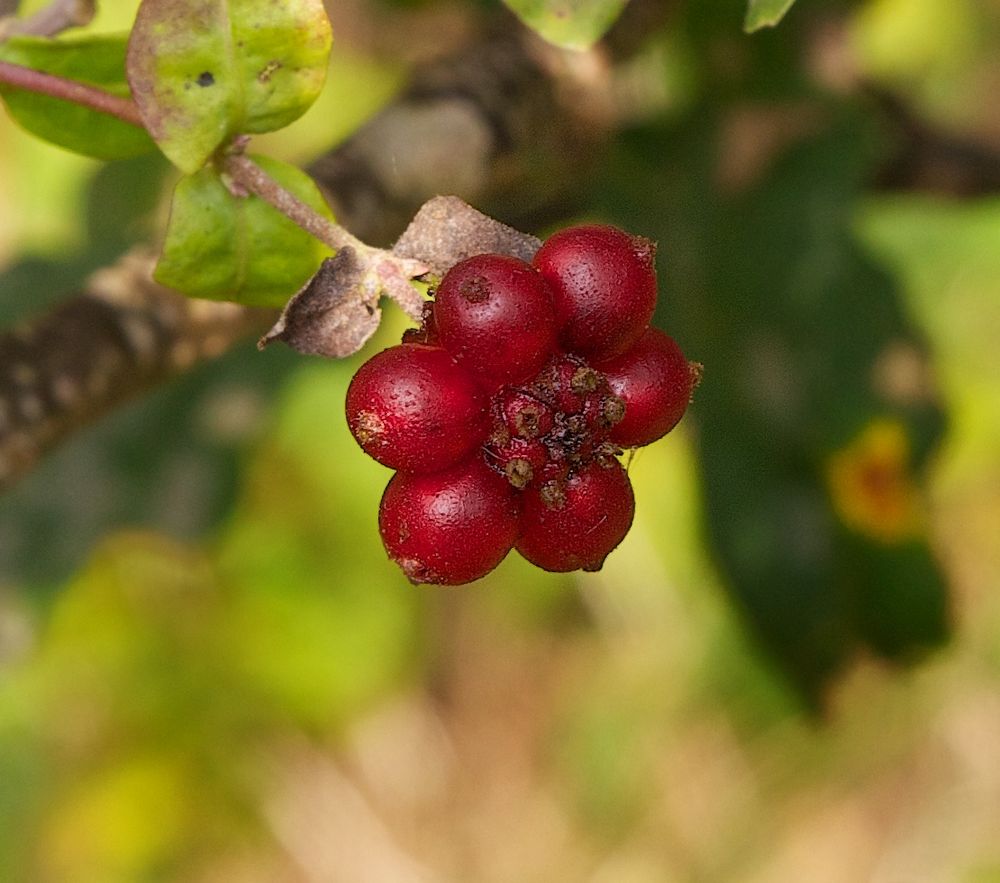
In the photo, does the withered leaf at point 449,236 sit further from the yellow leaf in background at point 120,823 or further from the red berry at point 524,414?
the yellow leaf in background at point 120,823

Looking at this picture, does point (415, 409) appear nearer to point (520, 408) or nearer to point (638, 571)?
point (520, 408)

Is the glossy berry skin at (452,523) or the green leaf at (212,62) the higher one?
the green leaf at (212,62)

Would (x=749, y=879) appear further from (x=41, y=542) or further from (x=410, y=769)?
(x=41, y=542)

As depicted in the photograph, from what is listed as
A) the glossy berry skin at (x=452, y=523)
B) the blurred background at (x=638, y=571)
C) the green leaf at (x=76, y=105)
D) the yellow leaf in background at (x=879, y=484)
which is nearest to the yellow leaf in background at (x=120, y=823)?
the blurred background at (x=638, y=571)

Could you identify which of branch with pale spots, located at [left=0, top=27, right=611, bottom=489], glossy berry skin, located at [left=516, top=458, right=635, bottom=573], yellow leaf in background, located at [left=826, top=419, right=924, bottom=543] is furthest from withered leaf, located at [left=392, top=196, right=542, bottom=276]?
yellow leaf in background, located at [left=826, top=419, right=924, bottom=543]

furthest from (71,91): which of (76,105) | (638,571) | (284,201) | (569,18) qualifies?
(638,571)

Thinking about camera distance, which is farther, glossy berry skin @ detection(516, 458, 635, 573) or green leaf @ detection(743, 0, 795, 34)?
green leaf @ detection(743, 0, 795, 34)

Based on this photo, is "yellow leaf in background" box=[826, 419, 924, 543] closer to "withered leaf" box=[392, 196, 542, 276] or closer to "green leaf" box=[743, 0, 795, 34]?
"green leaf" box=[743, 0, 795, 34]
